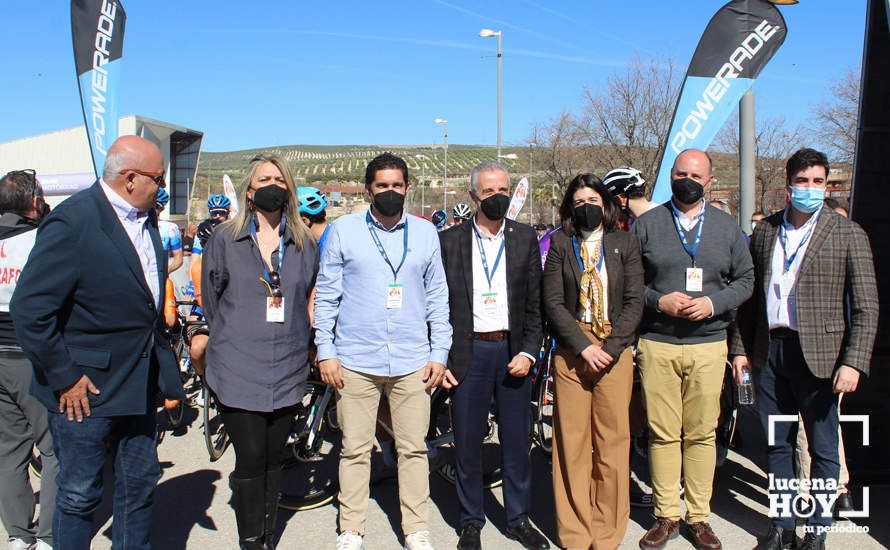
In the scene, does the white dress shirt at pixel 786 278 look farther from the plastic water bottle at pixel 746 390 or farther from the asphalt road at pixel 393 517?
the asphalt road at pixel 393 517

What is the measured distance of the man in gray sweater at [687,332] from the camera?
3621 mm

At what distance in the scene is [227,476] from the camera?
194 inches

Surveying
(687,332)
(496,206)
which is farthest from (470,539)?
(496,206)

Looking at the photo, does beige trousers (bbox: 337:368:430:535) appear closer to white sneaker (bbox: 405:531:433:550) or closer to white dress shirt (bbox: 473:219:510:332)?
white sneaker (bbox: 405:531:433:550)

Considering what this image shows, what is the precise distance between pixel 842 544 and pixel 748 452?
Result: 1648 mm

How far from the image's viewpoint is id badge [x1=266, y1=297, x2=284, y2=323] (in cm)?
331

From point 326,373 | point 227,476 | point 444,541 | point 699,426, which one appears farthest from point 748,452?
point 227,476

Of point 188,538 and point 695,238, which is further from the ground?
point 695,238

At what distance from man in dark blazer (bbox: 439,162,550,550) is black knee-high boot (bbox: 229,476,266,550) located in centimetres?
111

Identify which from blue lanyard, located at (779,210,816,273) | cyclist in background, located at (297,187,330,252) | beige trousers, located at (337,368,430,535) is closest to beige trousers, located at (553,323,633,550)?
beige trousers, located at (337,368,430,535)

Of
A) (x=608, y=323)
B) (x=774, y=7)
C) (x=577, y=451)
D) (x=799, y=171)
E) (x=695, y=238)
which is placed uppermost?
(x=774, y=7)

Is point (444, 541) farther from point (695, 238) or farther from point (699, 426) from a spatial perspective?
point (695, 238)

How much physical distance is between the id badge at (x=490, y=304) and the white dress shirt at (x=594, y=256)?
47 cm

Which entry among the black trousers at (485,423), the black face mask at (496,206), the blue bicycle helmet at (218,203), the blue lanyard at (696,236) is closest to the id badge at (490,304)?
the black trousers at (485,423)
